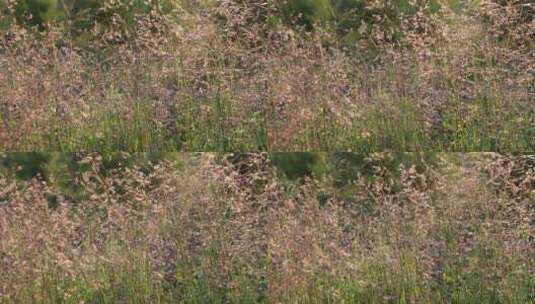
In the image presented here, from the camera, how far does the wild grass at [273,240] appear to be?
589 cm

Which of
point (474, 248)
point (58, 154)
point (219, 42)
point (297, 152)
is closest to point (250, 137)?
point (297, 152)

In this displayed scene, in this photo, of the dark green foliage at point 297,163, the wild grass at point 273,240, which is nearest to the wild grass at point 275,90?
the dark green foliage at point 297,163

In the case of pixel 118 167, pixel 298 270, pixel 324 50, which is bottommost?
pixel 298 270

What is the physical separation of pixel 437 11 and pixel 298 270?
2.52 meters

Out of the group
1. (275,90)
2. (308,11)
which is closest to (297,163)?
(275,90)

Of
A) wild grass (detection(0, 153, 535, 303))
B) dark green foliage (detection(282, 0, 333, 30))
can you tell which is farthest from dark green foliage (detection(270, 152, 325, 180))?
dark green foliage (detection(282, 0, 333, 30))

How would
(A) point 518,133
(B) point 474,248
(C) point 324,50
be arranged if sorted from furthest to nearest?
(C) point 324,50, (A) point 518,133, (B) point 474,248

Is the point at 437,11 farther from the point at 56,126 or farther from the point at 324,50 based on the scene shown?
the point at 56,126

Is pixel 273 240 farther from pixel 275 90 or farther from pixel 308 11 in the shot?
pixel 308 11

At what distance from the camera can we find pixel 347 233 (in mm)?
6219

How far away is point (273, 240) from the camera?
19.9 ft

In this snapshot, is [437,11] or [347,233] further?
[437,11]

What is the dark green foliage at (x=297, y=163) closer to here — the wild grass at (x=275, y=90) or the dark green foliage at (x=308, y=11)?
the wild grass at (x=275, y=90)

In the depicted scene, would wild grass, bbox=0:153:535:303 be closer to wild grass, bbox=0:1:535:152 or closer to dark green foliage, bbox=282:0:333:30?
wild grass, bbox=0:1:535:152
